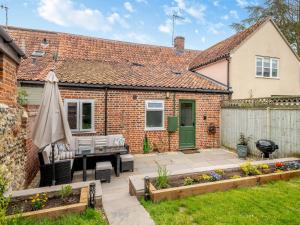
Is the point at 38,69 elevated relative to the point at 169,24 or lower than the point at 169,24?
lower

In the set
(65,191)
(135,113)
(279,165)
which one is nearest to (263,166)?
(279,165)

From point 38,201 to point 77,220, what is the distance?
33.8 inches

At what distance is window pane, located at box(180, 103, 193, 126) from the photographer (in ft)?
34.4

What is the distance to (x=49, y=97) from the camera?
483cm

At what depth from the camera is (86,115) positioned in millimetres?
9125

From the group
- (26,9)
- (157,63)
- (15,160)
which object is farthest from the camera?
(157,63)

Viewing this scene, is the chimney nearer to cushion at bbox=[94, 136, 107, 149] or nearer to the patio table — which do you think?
cushion at bbox=[94, 136, 107, 149]

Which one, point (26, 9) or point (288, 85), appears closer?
point (26, 9)

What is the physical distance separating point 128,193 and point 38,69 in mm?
8393

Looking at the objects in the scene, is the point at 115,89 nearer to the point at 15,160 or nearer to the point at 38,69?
the point at 38,69

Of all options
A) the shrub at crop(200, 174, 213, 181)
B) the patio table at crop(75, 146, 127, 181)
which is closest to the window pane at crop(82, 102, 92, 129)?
the patio table at crop(75, 146, 127, 181)

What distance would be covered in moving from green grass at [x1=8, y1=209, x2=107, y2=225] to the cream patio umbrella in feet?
4.87

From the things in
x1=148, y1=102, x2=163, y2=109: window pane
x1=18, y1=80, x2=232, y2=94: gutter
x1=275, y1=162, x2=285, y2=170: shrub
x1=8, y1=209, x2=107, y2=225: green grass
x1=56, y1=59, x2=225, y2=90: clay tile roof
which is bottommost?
x1=8, y1=209, x2=107, y2=225: green grass

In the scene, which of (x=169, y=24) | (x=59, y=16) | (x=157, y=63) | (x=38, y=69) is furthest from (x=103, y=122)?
(x=169, y=24)
